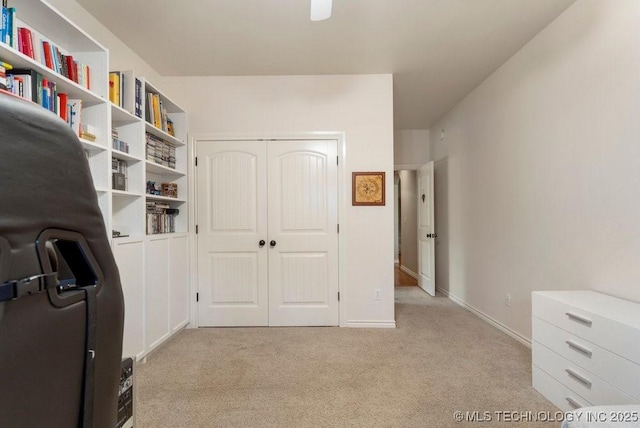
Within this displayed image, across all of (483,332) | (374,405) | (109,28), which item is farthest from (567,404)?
(109,28)

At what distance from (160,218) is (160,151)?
2.03ft

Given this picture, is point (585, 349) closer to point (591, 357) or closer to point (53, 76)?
point (591, 357)

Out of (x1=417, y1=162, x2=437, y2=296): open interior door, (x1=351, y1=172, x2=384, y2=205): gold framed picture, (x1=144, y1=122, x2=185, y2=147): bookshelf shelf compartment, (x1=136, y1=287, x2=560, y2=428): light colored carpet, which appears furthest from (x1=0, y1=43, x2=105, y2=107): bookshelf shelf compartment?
(x1=417, y1=162, x2=437, y2=296): open interior door

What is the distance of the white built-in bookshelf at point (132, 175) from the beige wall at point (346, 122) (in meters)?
0.36

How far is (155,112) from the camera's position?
2.70 meters

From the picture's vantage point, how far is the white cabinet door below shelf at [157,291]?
2490mm

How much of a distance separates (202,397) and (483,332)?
2595 mm

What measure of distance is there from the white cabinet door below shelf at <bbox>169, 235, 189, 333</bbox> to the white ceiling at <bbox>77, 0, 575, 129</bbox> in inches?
69.0

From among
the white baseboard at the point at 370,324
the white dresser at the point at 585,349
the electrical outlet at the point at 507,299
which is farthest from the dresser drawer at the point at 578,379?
the white baseboard at the point at 370,324

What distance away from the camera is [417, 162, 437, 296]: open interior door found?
4.52 metres

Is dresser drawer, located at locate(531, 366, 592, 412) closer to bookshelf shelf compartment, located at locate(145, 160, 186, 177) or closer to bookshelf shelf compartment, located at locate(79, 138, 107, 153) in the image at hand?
bookshelf shelf compartment, located at locate(79, 138, 107, 153)

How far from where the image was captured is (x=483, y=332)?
3.04m

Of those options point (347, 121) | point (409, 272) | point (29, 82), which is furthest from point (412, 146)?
point (29, 82)

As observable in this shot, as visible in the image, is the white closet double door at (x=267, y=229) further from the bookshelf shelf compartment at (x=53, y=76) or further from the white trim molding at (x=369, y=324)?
the bookshelf shelf compartment at (x=53, y=76)
